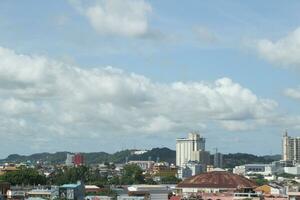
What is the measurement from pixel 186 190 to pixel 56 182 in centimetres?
2022

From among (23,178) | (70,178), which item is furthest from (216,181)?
(23,178)

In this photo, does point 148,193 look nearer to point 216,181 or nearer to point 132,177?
point 216,181

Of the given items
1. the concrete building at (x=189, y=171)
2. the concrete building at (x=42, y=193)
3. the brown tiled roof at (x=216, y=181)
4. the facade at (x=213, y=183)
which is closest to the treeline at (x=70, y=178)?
the facade at (x=213, y=183)

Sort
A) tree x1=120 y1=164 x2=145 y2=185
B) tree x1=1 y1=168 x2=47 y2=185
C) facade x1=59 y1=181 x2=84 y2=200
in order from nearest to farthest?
facade x1=59 y1=181 x2=84 y2=200 → tree x1=1 y1=168 x2=47 y2=185 → tree x1=120 y1=164 x2=145 y2=185

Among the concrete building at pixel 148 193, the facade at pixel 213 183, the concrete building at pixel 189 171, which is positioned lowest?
the concrete building at pixel 148 193

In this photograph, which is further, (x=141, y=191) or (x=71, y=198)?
(x=141, y=191)

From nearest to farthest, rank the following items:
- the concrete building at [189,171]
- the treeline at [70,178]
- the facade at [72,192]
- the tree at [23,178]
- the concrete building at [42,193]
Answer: the facade at [72,192] → the concrete building at [42,193] → the tree at [23,178] → the treeline at [70,178] → the concrete building at [189,171]

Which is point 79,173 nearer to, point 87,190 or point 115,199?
point 87,190

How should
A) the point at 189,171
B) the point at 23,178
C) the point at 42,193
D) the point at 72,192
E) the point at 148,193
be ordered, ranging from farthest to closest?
1. the point at 189,171
2. the point at 23,178
3. the point at 148,193
4. the point at 42,193
5. the point at 72,192

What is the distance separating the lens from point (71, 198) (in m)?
73.6

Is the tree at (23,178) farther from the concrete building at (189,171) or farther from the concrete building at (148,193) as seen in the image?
the concrete building at (189,171)

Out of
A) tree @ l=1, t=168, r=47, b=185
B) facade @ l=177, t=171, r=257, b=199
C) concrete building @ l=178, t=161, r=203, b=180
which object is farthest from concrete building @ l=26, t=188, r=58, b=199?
concrete building @ l=178, t=161, r=203, b=180

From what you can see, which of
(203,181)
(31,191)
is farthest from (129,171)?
(31,191)

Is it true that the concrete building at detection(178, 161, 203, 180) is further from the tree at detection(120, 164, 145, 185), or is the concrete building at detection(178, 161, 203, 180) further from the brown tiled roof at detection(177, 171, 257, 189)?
the brown tiled roof at detection(177, 171, 257, 189)
